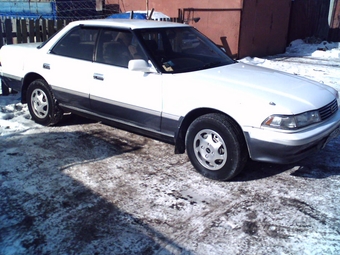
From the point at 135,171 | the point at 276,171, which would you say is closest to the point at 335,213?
the point at 276,171

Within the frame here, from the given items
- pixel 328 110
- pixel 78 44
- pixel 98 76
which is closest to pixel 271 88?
pixel 328 110

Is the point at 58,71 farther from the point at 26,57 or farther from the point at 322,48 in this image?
the point at 322,48

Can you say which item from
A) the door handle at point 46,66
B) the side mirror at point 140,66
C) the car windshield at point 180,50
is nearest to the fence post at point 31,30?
the door handle at point 46,66

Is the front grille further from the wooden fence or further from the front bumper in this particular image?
the wooden fence

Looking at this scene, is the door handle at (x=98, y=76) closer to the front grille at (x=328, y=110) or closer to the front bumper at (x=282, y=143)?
the front bumper at (x=282, y=143)

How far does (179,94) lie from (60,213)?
1797 mm

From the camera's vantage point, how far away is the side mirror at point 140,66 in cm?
435

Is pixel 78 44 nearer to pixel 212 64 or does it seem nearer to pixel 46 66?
pixel 46 66

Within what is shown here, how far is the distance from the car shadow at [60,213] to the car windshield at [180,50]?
1.34 m

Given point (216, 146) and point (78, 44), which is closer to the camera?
point (216, 146)

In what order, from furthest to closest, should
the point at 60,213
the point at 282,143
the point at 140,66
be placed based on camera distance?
the point at 140,66, the point at 282,143, the point at 60,213

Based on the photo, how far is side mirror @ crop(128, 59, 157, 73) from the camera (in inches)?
171

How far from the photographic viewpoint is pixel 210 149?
4.18m

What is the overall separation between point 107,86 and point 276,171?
2.35 metres
